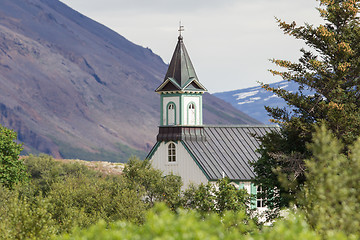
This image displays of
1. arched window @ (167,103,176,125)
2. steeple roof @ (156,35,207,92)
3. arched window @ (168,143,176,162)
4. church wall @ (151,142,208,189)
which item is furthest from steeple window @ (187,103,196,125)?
arched window @ (168,143,176,162)

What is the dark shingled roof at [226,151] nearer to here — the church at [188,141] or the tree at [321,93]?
the church at [188,141]

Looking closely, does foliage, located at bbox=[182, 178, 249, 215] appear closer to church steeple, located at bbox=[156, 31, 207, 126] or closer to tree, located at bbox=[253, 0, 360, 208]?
tree, located at bbox=[253, 0, 360, 208]

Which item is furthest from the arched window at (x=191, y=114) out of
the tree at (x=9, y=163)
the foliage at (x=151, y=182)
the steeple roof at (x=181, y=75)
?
the tree at (x=9, y=163)

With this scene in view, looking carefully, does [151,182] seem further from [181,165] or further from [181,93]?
[181,93]

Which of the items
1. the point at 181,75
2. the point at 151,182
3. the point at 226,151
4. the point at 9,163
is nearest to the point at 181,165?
the point at 226,151

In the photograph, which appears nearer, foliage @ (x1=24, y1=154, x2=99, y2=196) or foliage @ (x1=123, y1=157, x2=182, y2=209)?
foliage @ (x1=123, y1=157, x2=182, y2=209)

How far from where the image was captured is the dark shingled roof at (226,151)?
64.0 m

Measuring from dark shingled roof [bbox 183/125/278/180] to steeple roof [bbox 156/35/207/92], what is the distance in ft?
16.1

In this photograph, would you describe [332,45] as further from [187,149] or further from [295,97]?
[187,149]

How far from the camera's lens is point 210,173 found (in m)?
63.4

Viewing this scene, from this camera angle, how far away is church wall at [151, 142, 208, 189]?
63781mm

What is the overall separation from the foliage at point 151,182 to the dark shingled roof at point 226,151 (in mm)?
7284

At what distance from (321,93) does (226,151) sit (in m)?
26.8

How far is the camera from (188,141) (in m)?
66.2
